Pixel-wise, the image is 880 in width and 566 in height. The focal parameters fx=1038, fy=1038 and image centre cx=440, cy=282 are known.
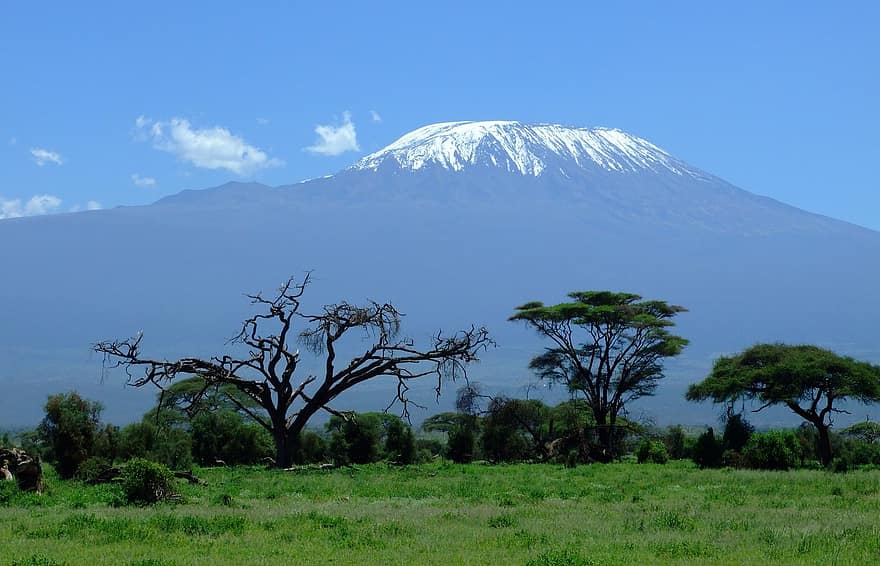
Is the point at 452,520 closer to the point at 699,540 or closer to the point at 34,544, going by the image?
the point at 699,540

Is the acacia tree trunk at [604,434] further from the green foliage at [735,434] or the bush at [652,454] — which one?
the green foliage at [735,434]

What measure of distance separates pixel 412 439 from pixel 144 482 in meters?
23.4

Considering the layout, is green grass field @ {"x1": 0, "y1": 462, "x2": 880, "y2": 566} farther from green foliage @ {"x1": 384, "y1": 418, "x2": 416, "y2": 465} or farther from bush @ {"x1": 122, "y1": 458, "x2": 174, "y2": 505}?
green foliage @ {"x1": 384, "y1": 418, "x2": 416, "y2": 465}

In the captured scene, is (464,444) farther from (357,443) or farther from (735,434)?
(735,434)

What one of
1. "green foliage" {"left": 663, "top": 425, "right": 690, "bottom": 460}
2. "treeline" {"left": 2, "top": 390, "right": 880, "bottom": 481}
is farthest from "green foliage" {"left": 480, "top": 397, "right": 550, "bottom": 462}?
"green foliage" {"left": 663, "top": 425, "right": 690, "bottom": 460}

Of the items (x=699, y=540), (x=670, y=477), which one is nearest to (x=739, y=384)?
(x=670, y=477)

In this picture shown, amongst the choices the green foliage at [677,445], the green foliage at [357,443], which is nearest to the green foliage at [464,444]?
the green foliage at [357,443]

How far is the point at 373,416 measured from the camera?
47312mm

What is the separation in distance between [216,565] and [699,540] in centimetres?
774

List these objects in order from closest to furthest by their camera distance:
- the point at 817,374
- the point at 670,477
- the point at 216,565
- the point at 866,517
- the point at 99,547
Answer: the point at 216,565, the point at 99,547, the point at 866,517, the point at 670,477, the point at 817,374

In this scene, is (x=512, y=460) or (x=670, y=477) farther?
(x=512, y=460)

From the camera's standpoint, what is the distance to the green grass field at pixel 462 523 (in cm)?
1588

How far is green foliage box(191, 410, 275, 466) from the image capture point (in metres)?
44.6

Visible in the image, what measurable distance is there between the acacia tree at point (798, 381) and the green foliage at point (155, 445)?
20.6m
